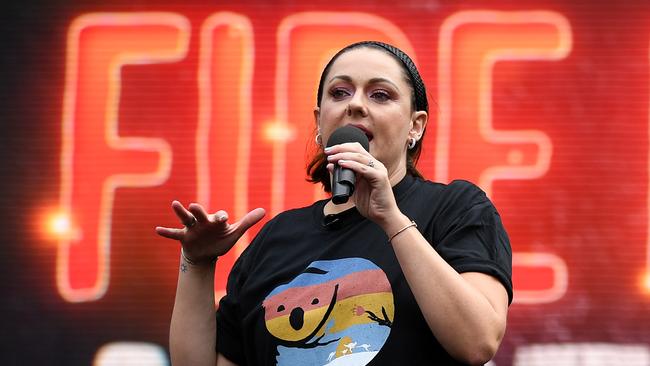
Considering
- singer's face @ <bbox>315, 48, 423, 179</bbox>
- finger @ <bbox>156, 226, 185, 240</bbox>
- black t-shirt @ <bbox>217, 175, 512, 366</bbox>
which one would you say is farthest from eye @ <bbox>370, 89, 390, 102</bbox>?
finger @ <bbox>156, 226, 185, 240</bbox>

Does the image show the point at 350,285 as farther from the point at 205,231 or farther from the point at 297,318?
the point at 205,231

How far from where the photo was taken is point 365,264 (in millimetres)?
1255

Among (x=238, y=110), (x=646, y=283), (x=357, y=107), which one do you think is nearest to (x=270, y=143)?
(x=238, y=110)

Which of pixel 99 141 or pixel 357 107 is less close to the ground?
pixel 357 107

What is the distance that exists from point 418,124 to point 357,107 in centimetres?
15

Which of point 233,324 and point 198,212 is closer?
point 198,212

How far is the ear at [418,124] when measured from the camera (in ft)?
4.70

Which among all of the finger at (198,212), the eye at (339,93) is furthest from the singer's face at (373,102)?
the finger at (198,212)

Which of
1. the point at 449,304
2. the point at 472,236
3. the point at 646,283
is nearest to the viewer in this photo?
the point at 449,304

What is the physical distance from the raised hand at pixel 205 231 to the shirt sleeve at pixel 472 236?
0.82 ft

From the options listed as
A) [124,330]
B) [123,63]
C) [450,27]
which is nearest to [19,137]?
[123,63]

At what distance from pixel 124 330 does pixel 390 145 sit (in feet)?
7.29

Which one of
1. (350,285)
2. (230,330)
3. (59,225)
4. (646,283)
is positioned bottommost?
(646,283)

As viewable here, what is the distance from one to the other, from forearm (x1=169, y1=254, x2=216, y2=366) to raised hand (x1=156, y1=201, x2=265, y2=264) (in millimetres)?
28
